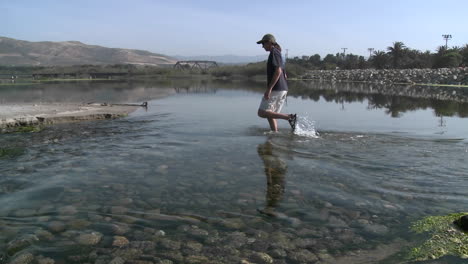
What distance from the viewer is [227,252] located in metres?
3.15

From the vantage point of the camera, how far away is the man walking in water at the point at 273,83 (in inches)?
326

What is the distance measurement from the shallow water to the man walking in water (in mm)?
660

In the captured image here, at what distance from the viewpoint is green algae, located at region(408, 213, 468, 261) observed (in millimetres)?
3051

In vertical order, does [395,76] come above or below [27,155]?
above

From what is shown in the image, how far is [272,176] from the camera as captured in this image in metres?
5.34

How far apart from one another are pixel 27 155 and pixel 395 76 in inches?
2352

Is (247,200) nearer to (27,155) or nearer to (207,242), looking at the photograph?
(207,242)

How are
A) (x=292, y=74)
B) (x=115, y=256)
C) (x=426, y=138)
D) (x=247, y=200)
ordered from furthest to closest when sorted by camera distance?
(x=292, y=74) < (x=426, y=138) < (x=247, y=200) < (x=115, y=256)

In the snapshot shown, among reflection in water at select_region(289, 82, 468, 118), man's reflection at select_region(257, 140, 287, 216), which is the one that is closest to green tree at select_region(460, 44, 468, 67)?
reflection in water at select_region(289, 82, 468, 118)

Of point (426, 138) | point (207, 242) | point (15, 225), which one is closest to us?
point (207, 242)

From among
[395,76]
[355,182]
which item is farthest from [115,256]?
[395,76]

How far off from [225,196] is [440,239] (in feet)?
7.56

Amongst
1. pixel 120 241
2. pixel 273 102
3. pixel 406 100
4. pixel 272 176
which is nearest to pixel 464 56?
pixel 406 100

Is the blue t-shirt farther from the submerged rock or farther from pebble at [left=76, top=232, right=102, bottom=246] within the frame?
pebble at [left=76, top=232, right=102, bottom=246]
